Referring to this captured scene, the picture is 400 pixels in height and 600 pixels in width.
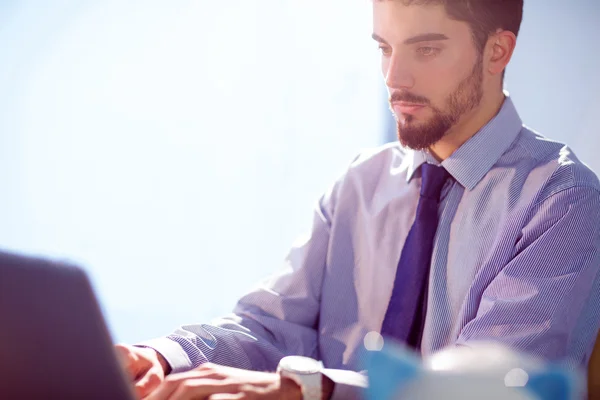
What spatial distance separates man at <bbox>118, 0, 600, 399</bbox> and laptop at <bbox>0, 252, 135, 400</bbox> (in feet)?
1.66

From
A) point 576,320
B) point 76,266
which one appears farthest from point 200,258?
point 76,266

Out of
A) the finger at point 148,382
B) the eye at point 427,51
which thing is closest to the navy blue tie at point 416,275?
the eye at point 427,51

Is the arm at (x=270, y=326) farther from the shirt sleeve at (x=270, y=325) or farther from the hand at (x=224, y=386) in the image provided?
the hand at (x=224, y=386)

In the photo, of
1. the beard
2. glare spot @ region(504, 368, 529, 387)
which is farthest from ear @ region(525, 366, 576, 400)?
the beard

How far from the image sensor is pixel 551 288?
1132 mm

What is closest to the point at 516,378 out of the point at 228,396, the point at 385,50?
the point at 228,396

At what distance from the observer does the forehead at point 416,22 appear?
1311mm

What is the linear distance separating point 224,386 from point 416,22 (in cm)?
81

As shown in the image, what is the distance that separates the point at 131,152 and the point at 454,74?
3.82 feet

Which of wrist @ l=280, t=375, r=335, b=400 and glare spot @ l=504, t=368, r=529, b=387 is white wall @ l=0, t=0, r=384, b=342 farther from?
glare spot @ l=504, t=368, r=529, b=387

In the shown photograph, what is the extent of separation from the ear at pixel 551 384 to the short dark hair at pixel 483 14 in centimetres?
98

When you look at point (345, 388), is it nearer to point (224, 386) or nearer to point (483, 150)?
point (224, 386)

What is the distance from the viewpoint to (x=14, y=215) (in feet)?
6.81

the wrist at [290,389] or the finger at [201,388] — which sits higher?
the finger at [201,388]
